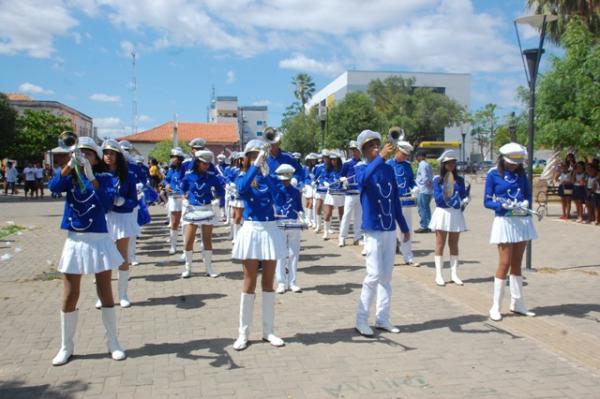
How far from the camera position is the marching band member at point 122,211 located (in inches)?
278

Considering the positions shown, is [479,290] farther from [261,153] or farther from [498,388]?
[261,153]

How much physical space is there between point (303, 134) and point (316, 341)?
59.6m

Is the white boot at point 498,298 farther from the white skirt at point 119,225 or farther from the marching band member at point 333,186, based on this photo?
the marching band member at point 333,186

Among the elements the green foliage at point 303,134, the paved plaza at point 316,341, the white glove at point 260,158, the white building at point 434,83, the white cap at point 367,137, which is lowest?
the paved plaza at point 316,341

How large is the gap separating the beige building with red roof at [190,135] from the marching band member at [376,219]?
229 feet

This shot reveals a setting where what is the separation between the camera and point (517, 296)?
23.5 ft

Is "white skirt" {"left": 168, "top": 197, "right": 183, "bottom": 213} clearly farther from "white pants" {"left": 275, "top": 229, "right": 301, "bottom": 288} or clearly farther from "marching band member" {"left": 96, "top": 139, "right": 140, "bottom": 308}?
"white pants" {"left": 275, "top": 229, "right": 301, "bottom": 288}

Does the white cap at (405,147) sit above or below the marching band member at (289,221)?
above

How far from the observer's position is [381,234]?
247 inches

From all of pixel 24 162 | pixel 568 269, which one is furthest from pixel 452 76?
pixel 568 269

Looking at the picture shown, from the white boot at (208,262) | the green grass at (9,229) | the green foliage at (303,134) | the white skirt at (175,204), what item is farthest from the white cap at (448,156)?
the green foliage at (303,134)

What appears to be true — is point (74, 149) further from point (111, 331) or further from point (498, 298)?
point (498, 298)

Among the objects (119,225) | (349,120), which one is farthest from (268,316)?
(349,120)

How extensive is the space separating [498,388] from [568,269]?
631cm
